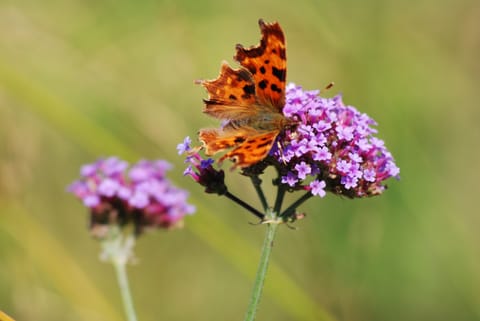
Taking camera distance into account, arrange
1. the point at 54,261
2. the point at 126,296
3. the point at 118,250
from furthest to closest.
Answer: the point at 54,261
the point at 118,250
the point at 126,296

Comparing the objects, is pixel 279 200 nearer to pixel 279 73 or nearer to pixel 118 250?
pixel 279 73

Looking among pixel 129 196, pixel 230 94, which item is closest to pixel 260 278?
pixel 230 94

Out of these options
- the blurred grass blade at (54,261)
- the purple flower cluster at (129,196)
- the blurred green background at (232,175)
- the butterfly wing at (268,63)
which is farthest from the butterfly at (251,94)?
the blurred grass blade at (54,261)

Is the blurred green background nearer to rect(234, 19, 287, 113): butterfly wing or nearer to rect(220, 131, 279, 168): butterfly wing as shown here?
rect(234, 19, 287, 113): butterfly wing

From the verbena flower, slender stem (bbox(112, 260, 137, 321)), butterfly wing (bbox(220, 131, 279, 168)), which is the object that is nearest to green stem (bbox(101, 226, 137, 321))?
slender stem (bbox(112, 260, 137, 321))

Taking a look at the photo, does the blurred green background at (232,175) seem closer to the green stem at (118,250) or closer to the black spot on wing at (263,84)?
the green stem at (118,250)

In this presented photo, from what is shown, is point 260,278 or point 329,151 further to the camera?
point 329,151
